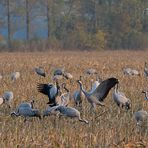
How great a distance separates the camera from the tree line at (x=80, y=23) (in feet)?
149

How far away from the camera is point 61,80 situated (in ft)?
48.0

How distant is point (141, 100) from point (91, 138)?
4001 mm

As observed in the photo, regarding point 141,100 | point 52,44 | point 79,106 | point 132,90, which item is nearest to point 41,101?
point 79,106

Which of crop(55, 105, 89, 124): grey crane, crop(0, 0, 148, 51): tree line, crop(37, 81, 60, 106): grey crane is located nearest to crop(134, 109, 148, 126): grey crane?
crop(55, 105, 89, 124): grey crane

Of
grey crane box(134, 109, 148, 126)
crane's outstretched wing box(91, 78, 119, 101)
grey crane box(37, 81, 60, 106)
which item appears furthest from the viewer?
grey crane box(37, 81, 60, 106)

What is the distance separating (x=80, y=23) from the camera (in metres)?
50.8

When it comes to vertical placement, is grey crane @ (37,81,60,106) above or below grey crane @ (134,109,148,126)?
above

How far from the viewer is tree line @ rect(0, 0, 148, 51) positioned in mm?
45281

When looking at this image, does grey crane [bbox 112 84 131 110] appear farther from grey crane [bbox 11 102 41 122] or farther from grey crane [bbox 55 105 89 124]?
grey crane [bbox 11 102 41 122]

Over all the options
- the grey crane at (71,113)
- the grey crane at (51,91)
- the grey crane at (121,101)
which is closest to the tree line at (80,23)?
the grey crane at (51,91)

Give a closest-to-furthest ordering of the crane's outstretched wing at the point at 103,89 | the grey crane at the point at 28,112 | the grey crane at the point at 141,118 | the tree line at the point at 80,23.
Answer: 1. the grey crane at the point at 141,118
2. the grey crane at the point at 28,112
3. the crane's outstretched wing at the point at 103,89
4. the tree line at the point at 80,23

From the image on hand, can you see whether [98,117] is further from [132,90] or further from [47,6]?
[47,6]

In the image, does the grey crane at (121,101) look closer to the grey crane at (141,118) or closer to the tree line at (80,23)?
the grey crane at (141,118)

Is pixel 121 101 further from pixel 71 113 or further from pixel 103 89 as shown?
pixel 71 113
